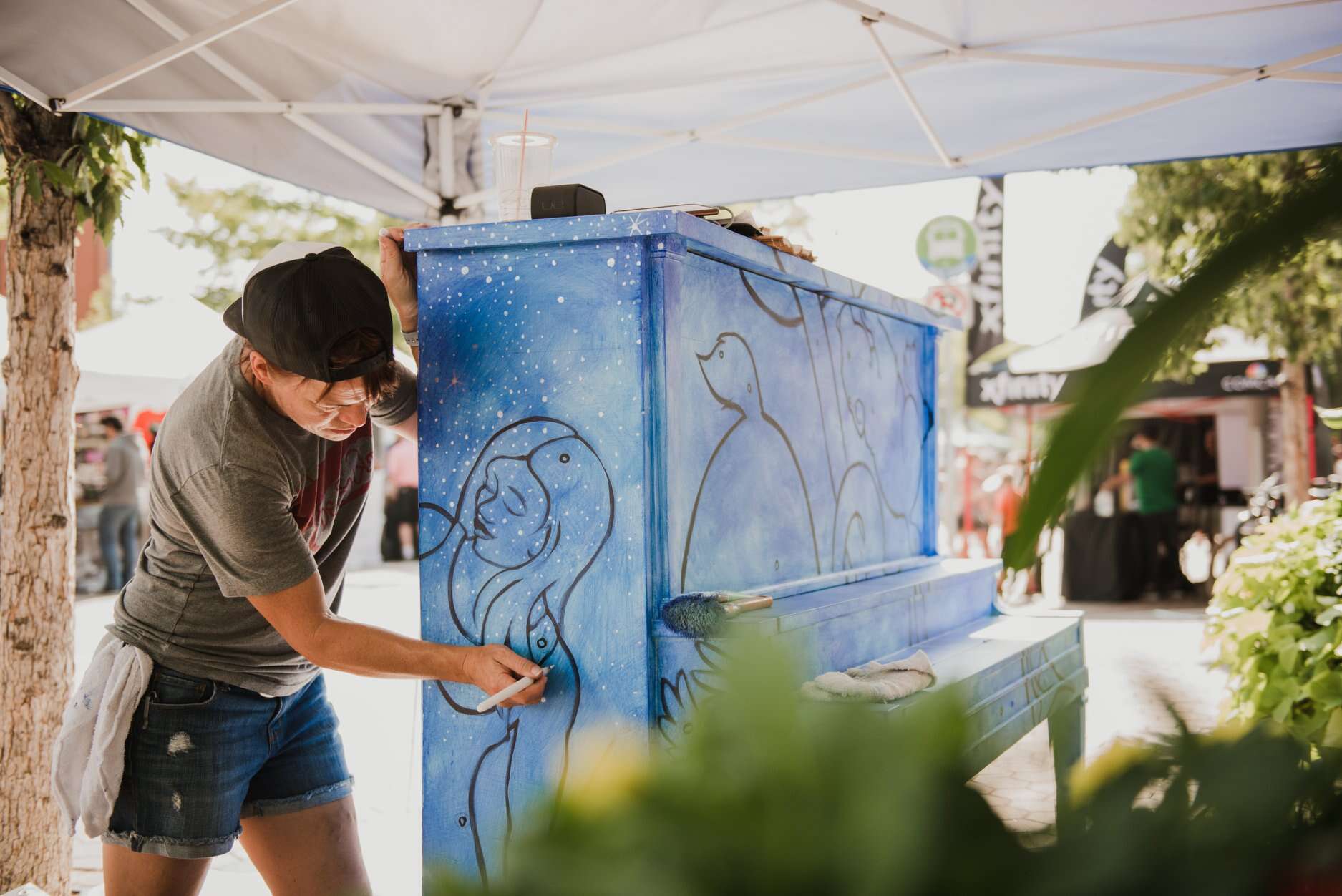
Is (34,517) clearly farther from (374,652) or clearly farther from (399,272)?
(374,652)

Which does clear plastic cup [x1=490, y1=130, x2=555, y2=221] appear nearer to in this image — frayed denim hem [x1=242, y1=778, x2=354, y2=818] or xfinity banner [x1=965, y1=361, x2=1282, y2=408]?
frayed denim hem [x1=242, y1=778, x2=354, y2=818]

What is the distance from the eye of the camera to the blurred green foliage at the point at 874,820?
1.40 ft

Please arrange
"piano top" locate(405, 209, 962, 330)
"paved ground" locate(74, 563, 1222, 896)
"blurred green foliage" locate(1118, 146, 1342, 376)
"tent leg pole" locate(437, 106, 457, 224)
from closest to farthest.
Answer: "paved ground" locate(74, 563, 1222, 896) → "piano top" locate(405, 209, 962, 330) → "tent leg pole" locate(437, 106, 457, 224) → "blurred green foliage" locate(1118, 146, 1342, 376)

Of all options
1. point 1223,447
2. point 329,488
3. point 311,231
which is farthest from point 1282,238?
point 311,231

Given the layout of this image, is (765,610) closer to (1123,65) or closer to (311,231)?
(1123,65)

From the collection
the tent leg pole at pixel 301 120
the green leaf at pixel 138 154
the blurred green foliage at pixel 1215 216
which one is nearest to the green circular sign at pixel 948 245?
the blurred green foliage at pixel 1215 216

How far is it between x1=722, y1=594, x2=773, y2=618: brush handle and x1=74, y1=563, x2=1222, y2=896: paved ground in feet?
1.93

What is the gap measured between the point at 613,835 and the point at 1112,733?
24 cm

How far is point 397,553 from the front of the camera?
17.5m

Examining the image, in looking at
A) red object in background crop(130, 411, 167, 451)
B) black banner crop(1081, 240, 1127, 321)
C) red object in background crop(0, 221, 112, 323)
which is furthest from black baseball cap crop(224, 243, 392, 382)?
red object in background crop(0, 221, 112, 323)

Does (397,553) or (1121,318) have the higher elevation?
(1121,318)

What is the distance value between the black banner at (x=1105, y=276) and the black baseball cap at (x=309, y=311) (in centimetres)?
959

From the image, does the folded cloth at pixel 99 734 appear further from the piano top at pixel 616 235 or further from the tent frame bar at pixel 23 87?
the tent frame bar at pixel 23 87

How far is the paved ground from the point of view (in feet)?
1.66
